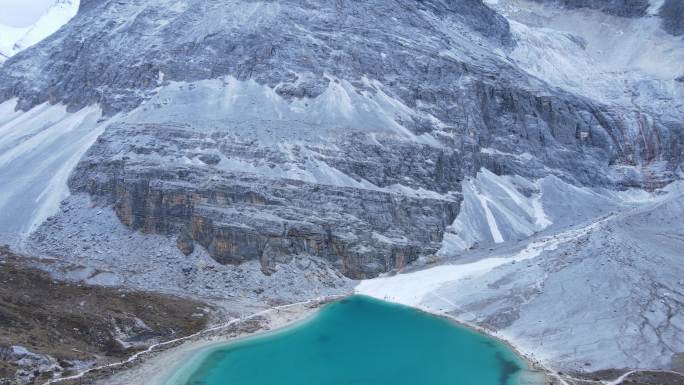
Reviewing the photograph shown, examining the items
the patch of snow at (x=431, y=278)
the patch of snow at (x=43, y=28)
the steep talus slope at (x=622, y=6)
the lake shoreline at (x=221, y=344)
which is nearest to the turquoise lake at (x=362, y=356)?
the lake shoreline at (x=221, y=344)

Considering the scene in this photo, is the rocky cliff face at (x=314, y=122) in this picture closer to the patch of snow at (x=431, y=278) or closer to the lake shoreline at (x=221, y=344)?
the patch of snow at (x=431, y=278)

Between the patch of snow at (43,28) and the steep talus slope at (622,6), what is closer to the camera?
the steep talus slope at (622,6)

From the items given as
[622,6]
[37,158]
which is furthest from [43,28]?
[622,6]

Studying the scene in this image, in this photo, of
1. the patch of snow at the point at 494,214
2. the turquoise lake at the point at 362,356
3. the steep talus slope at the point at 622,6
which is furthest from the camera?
the steep talus slope at the point at 622,6

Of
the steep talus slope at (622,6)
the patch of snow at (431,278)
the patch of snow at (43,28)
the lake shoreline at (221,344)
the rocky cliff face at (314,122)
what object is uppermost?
the patch of snow at (43,28)

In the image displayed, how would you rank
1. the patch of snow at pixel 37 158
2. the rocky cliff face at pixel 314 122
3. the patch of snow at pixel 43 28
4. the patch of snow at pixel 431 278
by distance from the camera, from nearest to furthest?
the patch of snow at pixel 431 278
the rocky cliff face at pixel 314 122
the patch of snow at pixel 37 158
the patch of snow at pixel 43 28

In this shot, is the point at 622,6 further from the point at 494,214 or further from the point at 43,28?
the point at 43,28

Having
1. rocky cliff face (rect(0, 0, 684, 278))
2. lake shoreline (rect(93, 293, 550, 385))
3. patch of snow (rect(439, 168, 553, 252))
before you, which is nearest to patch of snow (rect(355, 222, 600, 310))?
rocky cliff face (rect(0, 0, 684, 278))

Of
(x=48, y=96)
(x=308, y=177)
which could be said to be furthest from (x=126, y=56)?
(x=308, y=177)
